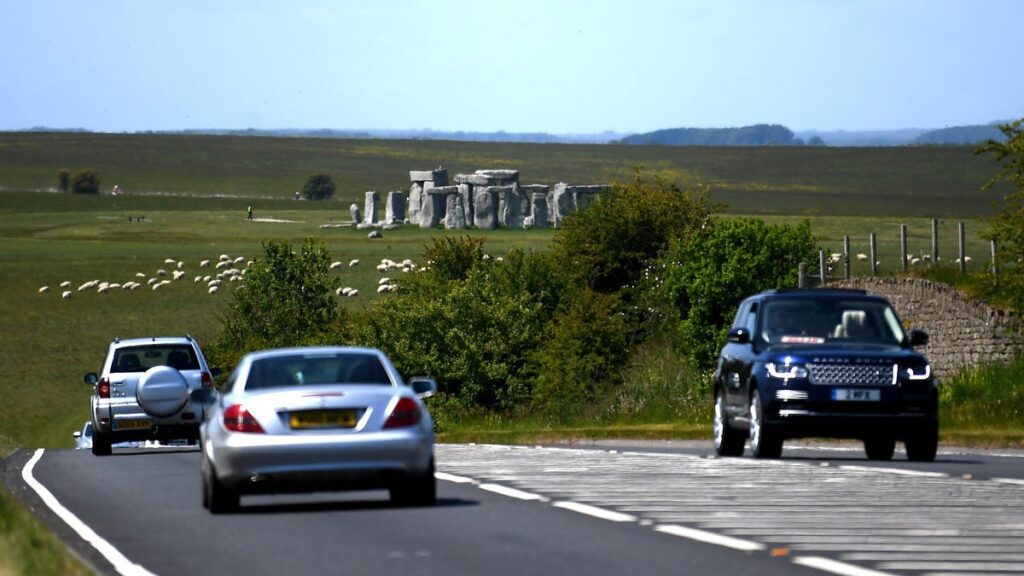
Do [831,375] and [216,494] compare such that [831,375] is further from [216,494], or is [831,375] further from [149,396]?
[149,396]

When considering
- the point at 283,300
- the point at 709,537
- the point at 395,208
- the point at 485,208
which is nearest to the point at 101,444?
the point at 709,537

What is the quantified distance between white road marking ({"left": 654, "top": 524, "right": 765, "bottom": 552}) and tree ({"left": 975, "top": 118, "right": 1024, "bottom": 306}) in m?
22.2

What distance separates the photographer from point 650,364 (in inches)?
2301

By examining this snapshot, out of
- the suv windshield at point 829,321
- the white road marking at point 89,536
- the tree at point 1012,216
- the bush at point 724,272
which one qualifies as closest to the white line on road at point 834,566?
the white road marking at point 89,536

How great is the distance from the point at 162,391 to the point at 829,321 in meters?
11.2

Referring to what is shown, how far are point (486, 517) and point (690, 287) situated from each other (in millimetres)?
46740

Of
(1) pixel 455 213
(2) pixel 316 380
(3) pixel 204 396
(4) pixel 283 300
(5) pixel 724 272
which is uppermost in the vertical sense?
(2) pixel 316 380

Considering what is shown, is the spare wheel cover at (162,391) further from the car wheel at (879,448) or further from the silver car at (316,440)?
the silver car at (316,440)

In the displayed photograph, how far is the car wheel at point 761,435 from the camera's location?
22938 mm

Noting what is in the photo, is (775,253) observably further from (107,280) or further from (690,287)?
(107,280)

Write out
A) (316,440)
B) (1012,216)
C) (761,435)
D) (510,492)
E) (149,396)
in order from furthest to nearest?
(1012,216), (149,396), (761,435), (510,492), (316,440)

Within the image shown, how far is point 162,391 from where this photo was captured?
30.1 meters

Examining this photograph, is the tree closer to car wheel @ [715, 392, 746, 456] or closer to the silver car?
car wheel @ [715, 392, 746, 456]

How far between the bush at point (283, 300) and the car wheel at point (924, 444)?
3002 inches
